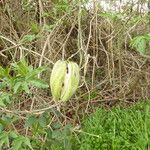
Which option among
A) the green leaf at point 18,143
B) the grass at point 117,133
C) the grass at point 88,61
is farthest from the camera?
the grass at point 88,61

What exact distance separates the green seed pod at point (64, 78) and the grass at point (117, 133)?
750 millimetres

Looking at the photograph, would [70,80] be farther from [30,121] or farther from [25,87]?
[30,121]

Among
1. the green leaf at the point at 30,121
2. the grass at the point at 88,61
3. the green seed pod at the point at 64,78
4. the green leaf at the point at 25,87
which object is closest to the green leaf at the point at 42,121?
the green leaf at the point at 30,121

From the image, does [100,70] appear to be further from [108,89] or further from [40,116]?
[40,116]

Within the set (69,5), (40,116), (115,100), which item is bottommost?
(115,100)

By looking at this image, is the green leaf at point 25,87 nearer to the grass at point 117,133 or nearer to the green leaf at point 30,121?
the green leaf at point 30,121

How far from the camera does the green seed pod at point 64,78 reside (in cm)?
170

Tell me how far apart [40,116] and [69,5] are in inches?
46.1

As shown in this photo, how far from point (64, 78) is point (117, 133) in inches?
50.9

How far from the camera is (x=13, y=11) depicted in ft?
13.4

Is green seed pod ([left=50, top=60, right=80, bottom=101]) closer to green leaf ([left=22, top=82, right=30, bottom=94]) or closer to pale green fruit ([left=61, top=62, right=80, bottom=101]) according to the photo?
pale green fruit ([left=61, top=62, right=80, bottom=101])

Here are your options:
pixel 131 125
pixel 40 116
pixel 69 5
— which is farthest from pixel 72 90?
pixel 69 5

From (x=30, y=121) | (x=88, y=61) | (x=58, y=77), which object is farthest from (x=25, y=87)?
(x=88, y=61)

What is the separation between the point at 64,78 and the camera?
171 centimetres
